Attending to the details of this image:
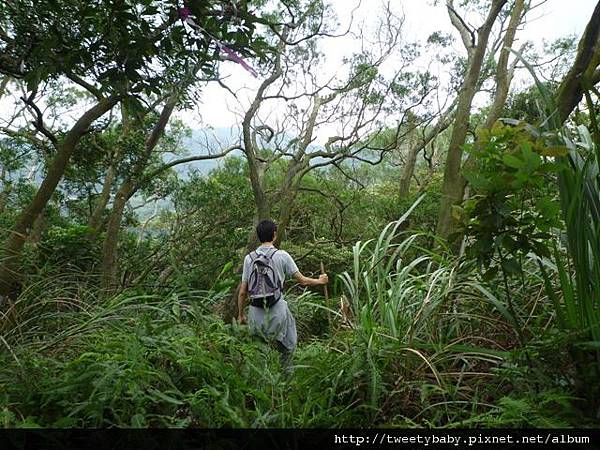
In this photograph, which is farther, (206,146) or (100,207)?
(206,146)

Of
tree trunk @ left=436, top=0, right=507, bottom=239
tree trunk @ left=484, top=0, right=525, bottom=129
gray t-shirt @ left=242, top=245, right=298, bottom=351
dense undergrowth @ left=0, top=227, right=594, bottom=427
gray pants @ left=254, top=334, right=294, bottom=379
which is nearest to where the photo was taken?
dense undergrowth @ left=0, top=227, right=594, bottom=427

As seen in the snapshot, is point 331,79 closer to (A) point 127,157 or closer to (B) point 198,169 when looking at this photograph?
(B) point 198,169

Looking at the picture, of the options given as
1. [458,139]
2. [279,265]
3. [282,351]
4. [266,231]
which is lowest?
[282,351]

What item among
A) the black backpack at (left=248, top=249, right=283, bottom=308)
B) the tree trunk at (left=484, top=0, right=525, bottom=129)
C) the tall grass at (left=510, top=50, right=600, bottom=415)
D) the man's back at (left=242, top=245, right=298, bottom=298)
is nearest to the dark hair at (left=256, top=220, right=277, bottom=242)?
the man's back at (left=242, top=245, right=298, bottom=298)

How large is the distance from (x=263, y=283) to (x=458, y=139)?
4.00 metres

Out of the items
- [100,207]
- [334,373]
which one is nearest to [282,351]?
[334,373]

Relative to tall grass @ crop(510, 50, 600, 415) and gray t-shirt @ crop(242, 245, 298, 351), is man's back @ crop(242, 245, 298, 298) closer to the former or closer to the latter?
gray t-shirt @ crop(242, 245, 298, 351)

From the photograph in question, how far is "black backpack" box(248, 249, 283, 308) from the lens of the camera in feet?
8.46

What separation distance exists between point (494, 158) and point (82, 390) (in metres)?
1.54

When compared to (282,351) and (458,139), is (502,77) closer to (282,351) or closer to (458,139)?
(458,139)

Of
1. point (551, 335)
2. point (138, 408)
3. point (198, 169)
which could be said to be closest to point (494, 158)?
point (551, 335)

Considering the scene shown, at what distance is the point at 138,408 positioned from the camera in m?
1.39

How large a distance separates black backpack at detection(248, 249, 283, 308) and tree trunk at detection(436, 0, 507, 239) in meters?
2.84

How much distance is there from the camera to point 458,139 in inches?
221
